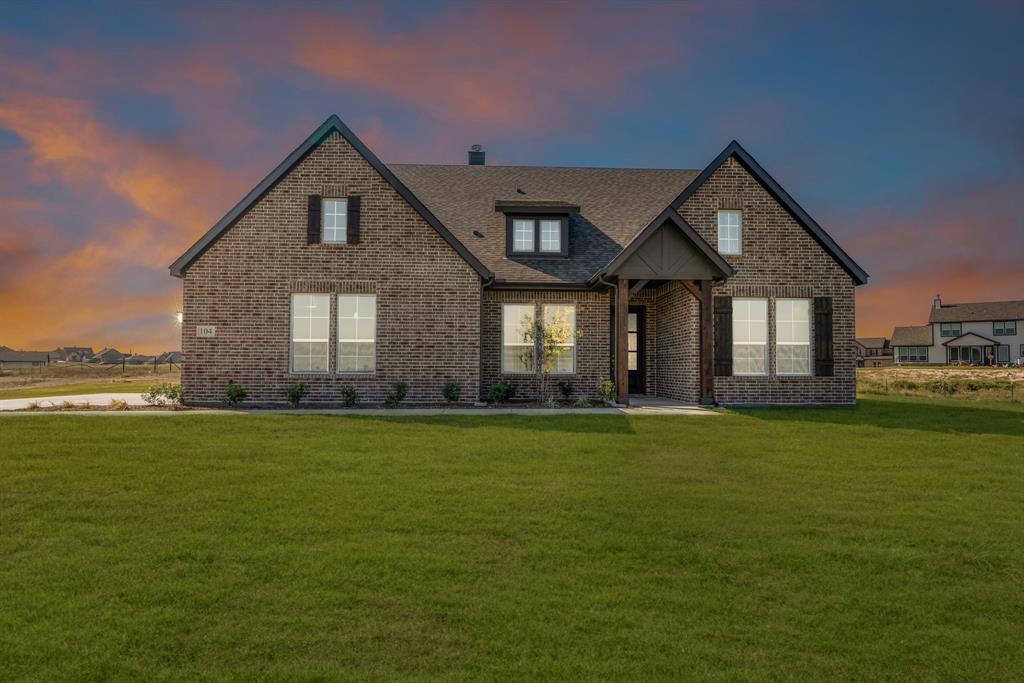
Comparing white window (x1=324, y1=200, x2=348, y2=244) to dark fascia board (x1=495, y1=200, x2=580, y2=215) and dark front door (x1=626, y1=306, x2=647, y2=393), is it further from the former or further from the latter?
dark front door (x1=626, y1=306, x2=647, y2=393)

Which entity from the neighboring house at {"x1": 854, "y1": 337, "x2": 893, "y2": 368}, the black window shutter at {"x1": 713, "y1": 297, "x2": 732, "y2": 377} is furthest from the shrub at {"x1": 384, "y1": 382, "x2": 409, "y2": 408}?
the neighboring house at {"x1": 854, "y1": 337, "x2": 893, "y2": 368}

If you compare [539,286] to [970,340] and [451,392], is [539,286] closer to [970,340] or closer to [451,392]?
[451,392]

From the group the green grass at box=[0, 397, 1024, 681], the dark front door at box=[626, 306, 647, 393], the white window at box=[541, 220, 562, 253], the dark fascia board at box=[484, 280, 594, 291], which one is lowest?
the green grass at box=[0, 397, 1024, 681]

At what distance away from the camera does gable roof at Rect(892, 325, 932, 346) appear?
97750 millimetres

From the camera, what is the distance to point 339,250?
17391mm

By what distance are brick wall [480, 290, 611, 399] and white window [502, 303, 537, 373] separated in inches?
6.0

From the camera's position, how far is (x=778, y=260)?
18.3 metres

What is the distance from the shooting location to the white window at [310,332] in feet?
56.7

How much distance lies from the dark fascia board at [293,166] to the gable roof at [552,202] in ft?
6.24

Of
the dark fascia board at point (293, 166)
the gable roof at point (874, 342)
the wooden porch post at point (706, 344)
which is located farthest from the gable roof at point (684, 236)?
the gable roof at point (874, 342)

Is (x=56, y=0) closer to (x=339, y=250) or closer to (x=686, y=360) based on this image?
(x=339, y=250)

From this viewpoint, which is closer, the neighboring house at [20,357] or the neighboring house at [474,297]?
the neighboring house at [474,297]

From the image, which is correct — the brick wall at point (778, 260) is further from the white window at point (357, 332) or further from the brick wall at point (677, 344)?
the white window at point (357, 332)

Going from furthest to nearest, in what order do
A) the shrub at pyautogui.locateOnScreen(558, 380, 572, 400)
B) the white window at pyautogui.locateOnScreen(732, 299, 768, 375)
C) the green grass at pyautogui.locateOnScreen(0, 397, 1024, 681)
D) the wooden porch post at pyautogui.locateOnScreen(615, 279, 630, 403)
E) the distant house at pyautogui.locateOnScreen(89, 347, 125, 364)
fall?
the distant house at pyautogui.locateOnScreen(89, 347, 125, 364)
the shrub at pyautogui.locateOnScreen(558, 380, 572, 400)
the white window at pyautogui.locateOnScreen(732, 299, 768, 375)
the wooden porch post at pyautogui.locateOnScreen(615, 279, 630, 403)
the green grass at pyautogui.locateOnScreen(0, 397, 1024, 681)
